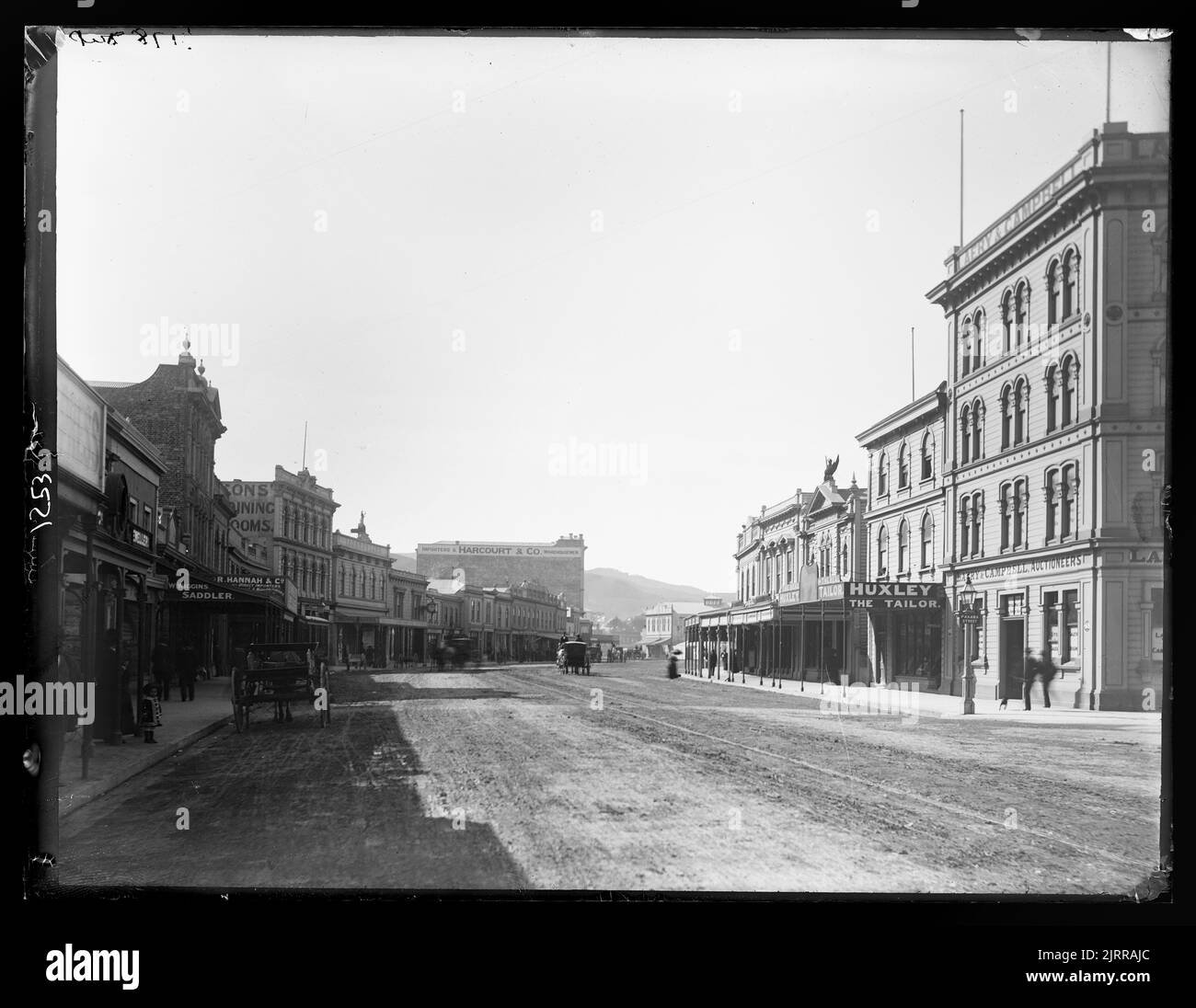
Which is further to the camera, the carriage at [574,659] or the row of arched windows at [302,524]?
the carriage at [574,659]

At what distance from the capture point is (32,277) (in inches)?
197

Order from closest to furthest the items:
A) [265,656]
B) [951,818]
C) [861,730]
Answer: [951,818] → [265,656] → [861,730]

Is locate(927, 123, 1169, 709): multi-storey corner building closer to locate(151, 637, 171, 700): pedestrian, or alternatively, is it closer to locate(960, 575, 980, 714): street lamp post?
locate(960, 575, 980, 714): street lamp post

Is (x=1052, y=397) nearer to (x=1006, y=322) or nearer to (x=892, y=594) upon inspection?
(x=1006, y=322)

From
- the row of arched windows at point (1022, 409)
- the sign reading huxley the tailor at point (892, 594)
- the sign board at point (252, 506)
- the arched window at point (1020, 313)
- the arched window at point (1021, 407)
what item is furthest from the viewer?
the sign reading huxley the tailor at point (892, 594)

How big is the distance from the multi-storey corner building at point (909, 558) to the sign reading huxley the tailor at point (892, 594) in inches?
0.7

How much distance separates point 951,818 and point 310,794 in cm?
537

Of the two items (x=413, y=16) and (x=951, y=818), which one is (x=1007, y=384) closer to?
(x=951, y=818)

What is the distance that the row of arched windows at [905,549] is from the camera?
12.8 metres

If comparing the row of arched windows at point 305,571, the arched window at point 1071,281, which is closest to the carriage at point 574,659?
the row of arched windows at point 305,571

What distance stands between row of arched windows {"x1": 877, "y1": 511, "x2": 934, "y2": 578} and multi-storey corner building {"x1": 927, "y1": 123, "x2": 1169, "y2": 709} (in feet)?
9.32

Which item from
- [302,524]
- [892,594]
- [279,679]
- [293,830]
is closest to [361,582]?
Result: [302,524]

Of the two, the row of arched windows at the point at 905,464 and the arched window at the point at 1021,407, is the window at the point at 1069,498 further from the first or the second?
the row of arched windows at the point at 905,464
